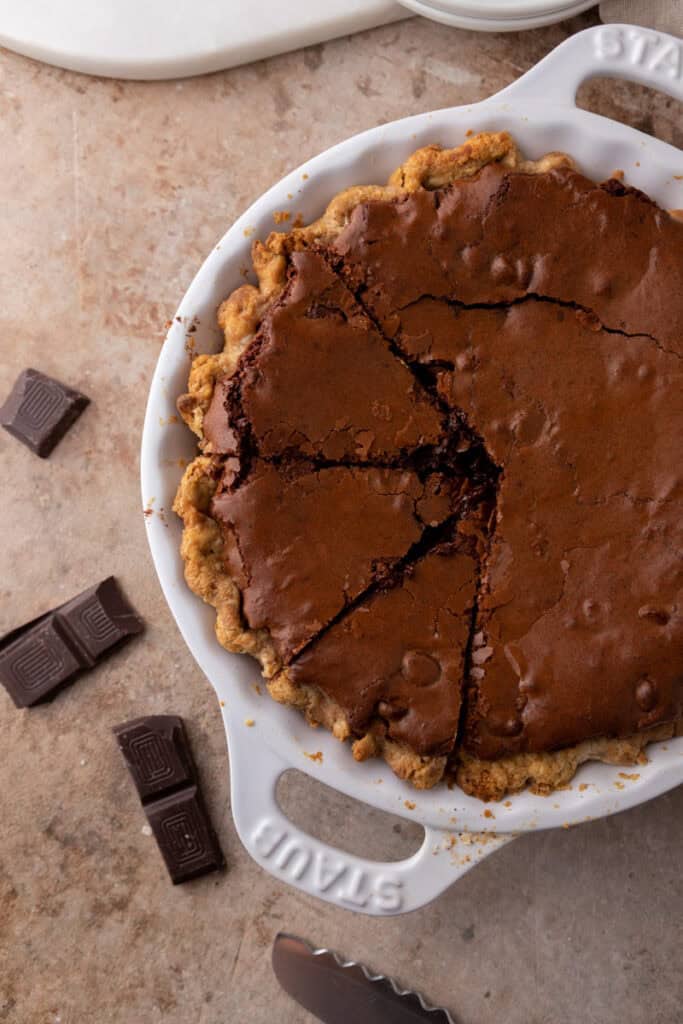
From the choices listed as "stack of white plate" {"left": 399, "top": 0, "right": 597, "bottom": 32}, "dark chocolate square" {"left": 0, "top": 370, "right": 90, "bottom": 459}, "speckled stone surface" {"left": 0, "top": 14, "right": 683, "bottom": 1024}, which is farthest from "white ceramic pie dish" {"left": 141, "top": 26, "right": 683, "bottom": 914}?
"dark chocolate square" {"left": 0, "top": 370, "right": 90, "bottom": 459}

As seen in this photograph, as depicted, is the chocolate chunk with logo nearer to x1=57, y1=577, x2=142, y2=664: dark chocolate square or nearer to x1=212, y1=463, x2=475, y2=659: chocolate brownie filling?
x1=57, y1=577, x2=142, y2=664: dark chocolate square

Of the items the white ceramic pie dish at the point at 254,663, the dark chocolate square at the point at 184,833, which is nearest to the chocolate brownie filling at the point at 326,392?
the white ceramic pie dish at the point at 254,663

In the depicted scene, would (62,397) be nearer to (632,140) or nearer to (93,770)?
(93,770)

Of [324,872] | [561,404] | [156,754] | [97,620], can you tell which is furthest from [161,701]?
[561,404]

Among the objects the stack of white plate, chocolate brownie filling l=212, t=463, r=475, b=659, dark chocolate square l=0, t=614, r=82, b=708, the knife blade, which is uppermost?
the stack of white plate

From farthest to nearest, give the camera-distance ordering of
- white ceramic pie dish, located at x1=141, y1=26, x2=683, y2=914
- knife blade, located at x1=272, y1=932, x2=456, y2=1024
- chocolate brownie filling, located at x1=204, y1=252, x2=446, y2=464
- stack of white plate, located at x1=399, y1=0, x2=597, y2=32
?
knife blade, located at x1=272, y1=932, x2=456, y2=1024 < stack of white plate, located at x1=399, y1=0, x2=597, y2=32 < white ceramic pie dish, located at x1=141, y1=26, x2=683, y2=914 < chocolate brownie filling, located at x1=204, y1=252, x2=446, y2=464

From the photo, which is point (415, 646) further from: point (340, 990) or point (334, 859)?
point (340, 990)

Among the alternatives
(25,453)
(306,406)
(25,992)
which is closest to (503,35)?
(306,406)
